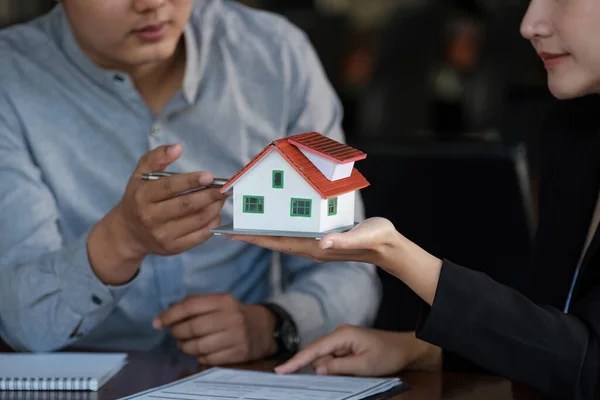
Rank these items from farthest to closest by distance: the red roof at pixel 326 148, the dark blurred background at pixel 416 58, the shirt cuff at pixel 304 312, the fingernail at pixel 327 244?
the dark blurred background at pixel 416 58 < the shirt cuff at pixel 304 312 < the red roof at pixel 326 148 < the fingernail at pixel 327 244

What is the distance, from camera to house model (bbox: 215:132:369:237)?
122 centimetres

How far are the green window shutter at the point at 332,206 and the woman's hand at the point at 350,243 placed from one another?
49mm

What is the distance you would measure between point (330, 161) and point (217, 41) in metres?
0.84

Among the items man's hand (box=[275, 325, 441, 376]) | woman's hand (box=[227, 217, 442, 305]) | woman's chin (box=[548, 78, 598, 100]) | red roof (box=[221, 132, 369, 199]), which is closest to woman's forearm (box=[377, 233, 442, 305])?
woman's hand (box=[227, 217, 442, 305])

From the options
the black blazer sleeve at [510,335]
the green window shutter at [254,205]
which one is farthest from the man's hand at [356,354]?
the green window shutter at [254,205]

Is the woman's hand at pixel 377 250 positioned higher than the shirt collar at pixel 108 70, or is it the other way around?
the shirt collar at pixel 108 70

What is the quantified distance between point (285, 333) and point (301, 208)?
1.70 feet

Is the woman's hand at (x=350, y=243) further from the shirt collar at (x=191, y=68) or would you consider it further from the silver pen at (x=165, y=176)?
the shirt collar at (x=191, y=68)

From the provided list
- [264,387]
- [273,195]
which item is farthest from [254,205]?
[264,387]

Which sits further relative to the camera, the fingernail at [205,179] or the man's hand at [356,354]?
the man's hand at [356,354]

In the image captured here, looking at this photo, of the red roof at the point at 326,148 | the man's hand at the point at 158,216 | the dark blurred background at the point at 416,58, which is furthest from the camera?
the dark blurred background at the point at 416,58

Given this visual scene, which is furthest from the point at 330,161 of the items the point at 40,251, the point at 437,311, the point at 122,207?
the point at 40,251

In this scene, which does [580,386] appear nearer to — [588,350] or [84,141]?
[588,350]

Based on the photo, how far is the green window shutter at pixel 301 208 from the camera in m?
1.22
